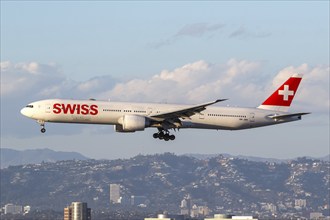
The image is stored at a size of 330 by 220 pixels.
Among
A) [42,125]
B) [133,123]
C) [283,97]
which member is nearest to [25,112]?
[42,125]

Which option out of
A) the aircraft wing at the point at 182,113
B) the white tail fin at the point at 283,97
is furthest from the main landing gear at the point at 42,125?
the white tail fin at the point at 283,97

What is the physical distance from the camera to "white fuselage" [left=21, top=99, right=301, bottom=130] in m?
119

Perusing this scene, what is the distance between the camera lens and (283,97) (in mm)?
133500

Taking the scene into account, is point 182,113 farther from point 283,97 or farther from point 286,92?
point 286,92

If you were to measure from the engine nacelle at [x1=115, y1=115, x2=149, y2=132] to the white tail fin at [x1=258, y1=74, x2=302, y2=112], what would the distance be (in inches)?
777

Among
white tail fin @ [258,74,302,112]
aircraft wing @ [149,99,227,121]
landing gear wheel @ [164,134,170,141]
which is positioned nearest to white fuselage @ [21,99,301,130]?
aircraft wing @ [149,99,227,121]

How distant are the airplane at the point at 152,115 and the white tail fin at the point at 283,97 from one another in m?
2.29

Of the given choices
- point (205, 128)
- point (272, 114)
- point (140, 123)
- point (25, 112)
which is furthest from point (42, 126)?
point (272, 114)

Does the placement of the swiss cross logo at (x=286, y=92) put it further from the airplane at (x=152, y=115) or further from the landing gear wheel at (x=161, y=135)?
the landing gear wheel at (x=161, y=135)

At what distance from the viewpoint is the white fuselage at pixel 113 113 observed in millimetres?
118875

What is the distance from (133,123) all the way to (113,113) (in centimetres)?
284

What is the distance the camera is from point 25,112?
120938 mm

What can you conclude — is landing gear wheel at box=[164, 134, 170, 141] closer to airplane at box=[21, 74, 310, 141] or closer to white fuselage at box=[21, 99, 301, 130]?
airplane at box=[21, 74, 310, 141]

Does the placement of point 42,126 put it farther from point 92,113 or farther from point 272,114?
point 272,114
